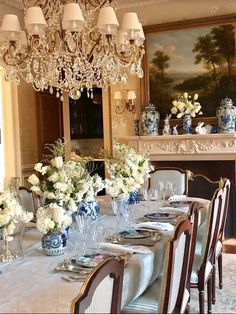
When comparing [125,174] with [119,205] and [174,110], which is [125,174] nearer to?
[119,205]

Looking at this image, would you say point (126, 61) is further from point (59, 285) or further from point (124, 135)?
point (59, 285)

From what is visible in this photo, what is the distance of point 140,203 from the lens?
384 centimetres

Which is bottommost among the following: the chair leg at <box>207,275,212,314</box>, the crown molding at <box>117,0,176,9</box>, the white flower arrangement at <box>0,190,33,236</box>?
the chair leg at <box>207,275,212,314</box>

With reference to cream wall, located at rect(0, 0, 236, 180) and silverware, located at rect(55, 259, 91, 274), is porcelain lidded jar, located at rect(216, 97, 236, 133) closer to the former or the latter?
cream wall, located at rect(0, 0, 236, 180)

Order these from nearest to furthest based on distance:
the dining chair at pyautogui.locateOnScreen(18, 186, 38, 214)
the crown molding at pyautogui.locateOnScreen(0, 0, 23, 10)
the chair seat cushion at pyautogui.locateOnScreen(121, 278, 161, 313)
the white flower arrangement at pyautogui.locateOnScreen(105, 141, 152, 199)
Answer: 1. the chair seat cushion at pyautogui.locateOnScreen(121, 278, 161, 313)
2. the white flower arrangement at pyautogui.locateOnScreen(105, 141, 152, 199)
3. the dining chair at pyautogui.locateOnScreen(18, 186, 38, 214)
4. the crown molding at pyautogui.locateOnScreen(0, 0, 23, 10)

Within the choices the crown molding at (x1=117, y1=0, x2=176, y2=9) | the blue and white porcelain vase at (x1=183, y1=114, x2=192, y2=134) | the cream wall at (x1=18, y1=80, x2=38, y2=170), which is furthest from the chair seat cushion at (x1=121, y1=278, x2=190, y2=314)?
the cream wall at (x1=18, y1=80, x2=38, y2=170)

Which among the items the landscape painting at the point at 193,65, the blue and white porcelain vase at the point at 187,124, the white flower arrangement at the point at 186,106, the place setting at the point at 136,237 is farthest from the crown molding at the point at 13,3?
the place setting at the point at 136,237

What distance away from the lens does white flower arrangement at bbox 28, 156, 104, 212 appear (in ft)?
8.06

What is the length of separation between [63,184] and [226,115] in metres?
3.15

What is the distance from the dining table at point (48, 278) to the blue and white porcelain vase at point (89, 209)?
0.53ft

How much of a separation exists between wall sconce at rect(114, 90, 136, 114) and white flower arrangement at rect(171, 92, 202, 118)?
22.9 inches

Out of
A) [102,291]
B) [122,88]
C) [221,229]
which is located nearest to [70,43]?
[122,88]

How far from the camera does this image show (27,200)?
398 centimetres

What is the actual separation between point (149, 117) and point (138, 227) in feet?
9.26
